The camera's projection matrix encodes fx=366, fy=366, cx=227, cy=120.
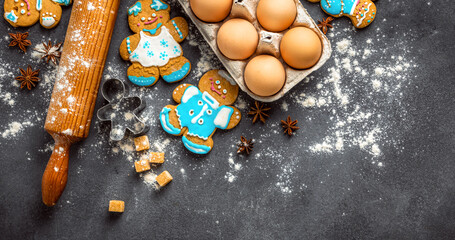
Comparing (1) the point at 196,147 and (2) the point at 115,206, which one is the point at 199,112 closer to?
(1) the point at 196,147

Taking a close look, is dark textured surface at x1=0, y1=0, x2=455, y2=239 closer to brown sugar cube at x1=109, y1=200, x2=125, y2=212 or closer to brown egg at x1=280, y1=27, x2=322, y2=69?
brown sugar cube at x1=109, y1=200, x2=125, y2=212

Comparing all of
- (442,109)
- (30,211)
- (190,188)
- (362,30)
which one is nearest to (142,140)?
(190,188)

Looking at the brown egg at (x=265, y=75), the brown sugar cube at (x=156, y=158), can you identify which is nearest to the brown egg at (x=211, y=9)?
the brown egg at (x=265, y=75)

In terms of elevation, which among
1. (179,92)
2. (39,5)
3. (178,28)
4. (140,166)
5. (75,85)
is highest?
(39,5)

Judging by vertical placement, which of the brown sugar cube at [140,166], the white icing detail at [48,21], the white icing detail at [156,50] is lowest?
the brown sugar cube at [140,166]

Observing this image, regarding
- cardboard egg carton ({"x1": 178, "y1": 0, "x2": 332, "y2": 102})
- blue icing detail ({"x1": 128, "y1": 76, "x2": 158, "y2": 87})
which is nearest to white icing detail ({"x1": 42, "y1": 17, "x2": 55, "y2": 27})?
blue icing detail ({"x1": 128, "y1": 76, "x2": 158, "y2": 87})

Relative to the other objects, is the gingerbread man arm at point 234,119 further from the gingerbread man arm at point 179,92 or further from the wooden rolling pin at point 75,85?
the wooden rolling pin at point 75,85

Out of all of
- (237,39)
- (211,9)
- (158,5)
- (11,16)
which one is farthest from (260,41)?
(11,16)
